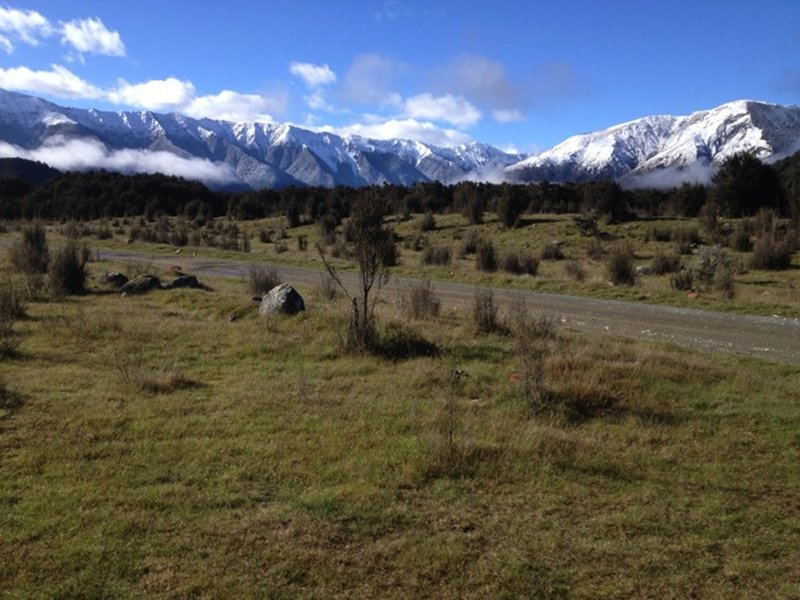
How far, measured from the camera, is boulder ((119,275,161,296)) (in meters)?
16.8

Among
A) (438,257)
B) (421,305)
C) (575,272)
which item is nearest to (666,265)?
(575,272)

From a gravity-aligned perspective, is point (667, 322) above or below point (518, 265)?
below

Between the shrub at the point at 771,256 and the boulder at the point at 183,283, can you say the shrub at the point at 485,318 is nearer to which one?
the boulder at the point at 183,283

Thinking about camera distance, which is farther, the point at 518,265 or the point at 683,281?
the point at 518,265

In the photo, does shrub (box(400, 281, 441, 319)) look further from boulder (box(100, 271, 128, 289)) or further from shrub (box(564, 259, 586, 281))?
shrub (box(564, 259, 586, 281))

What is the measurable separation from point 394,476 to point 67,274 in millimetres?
14196

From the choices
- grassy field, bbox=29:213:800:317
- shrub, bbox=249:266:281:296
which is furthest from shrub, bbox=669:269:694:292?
shrub, bbox=249:266:281:296

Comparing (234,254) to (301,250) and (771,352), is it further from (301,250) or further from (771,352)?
(771,352)

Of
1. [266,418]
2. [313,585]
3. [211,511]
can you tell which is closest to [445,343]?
[266,418]

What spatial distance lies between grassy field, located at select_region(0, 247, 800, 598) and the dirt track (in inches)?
83.4

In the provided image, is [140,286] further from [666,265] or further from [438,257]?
[666,265]

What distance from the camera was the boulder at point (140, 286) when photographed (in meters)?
16.8

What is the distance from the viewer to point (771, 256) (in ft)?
71.9

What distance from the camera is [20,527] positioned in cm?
443
